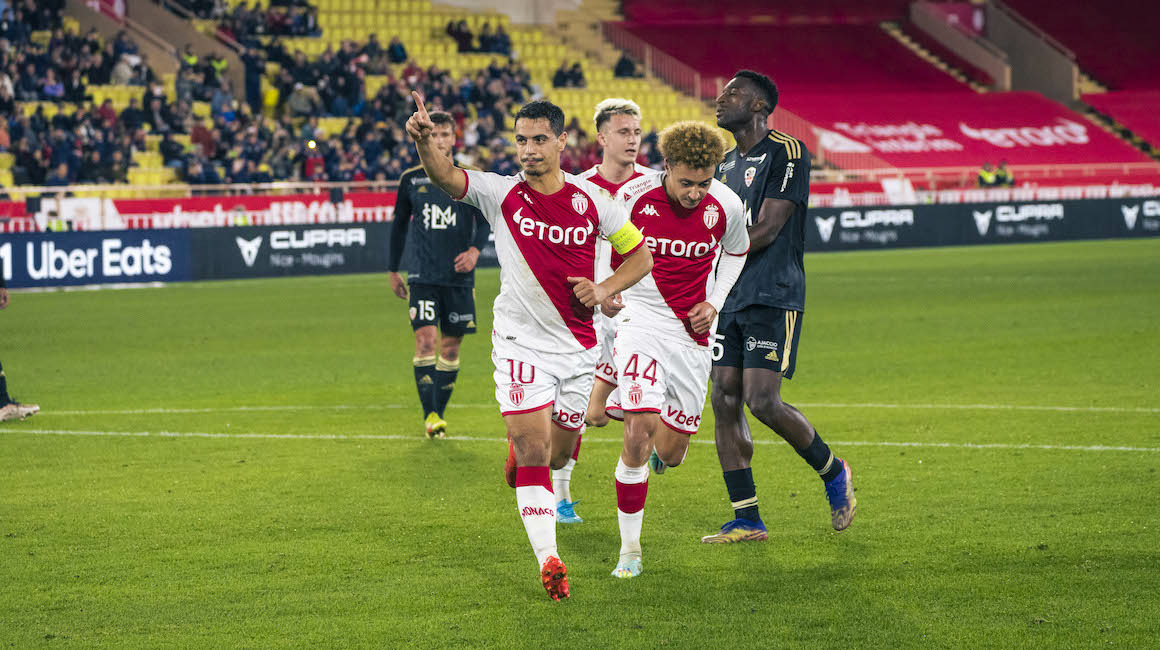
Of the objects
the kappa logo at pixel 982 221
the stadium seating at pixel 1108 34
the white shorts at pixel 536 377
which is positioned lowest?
the white shorts at pixel 536 377

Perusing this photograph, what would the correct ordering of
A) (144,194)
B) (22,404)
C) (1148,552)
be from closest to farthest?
(1148,552), (22,404), (144,194)

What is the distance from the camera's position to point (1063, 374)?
12.5 m

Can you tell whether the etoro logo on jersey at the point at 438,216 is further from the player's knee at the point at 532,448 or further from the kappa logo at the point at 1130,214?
the kappa logo at the point at 1130,214

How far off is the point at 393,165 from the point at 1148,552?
26.1 metres

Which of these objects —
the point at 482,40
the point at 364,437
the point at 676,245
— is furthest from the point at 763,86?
the point at 482,40

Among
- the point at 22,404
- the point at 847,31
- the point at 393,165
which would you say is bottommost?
the point at 22,404

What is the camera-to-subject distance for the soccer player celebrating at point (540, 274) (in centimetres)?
593

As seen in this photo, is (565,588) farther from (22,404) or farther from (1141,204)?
(1141,204)

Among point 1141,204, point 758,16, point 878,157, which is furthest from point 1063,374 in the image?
point 758,16

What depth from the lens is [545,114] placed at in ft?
19.3


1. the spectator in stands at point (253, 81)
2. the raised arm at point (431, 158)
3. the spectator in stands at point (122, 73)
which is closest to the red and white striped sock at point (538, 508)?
the raised arm at point (431, 158)

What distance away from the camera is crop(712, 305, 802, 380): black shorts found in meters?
6.88

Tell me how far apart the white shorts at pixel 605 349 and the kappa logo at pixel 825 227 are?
901 inches

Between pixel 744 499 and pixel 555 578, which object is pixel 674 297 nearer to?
pixel 744 499
